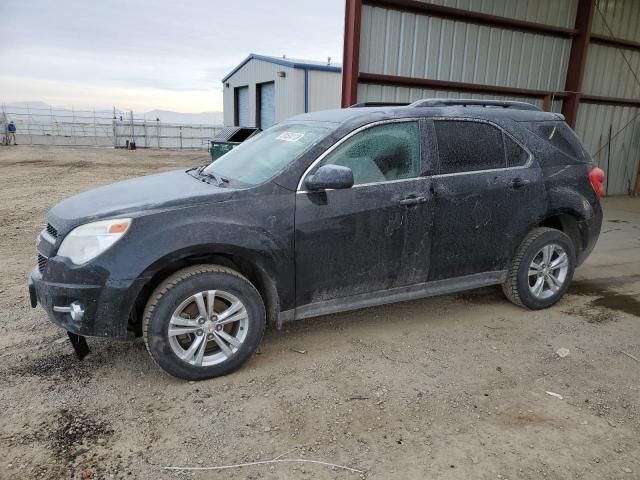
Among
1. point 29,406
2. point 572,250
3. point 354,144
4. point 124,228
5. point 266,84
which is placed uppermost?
point 266,84

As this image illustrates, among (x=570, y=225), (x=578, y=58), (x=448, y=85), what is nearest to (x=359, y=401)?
(x=570, y=225)

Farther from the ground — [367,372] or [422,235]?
[422,235]

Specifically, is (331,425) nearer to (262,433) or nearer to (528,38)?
(262,433)

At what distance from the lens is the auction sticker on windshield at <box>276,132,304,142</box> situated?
3.78m

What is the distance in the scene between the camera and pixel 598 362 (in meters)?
3.60

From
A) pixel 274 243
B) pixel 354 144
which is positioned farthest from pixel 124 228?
pixel 354 144

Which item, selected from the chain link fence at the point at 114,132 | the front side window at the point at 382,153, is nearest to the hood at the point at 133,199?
the front side window at the point at 382,153

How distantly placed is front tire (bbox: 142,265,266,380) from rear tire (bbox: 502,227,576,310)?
2.37 m

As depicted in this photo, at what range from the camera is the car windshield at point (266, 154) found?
11.5 ft

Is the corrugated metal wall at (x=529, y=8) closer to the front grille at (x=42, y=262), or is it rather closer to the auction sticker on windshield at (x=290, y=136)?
the auction sticker on windshield at (x=290, y=136)

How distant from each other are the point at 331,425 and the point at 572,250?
3001 millimetres

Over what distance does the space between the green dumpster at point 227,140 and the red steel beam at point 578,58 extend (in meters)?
8.40

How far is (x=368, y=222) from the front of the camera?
354 cm

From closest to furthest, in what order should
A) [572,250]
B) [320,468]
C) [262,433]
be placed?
[320,468] → [262,433] → [572,250]
